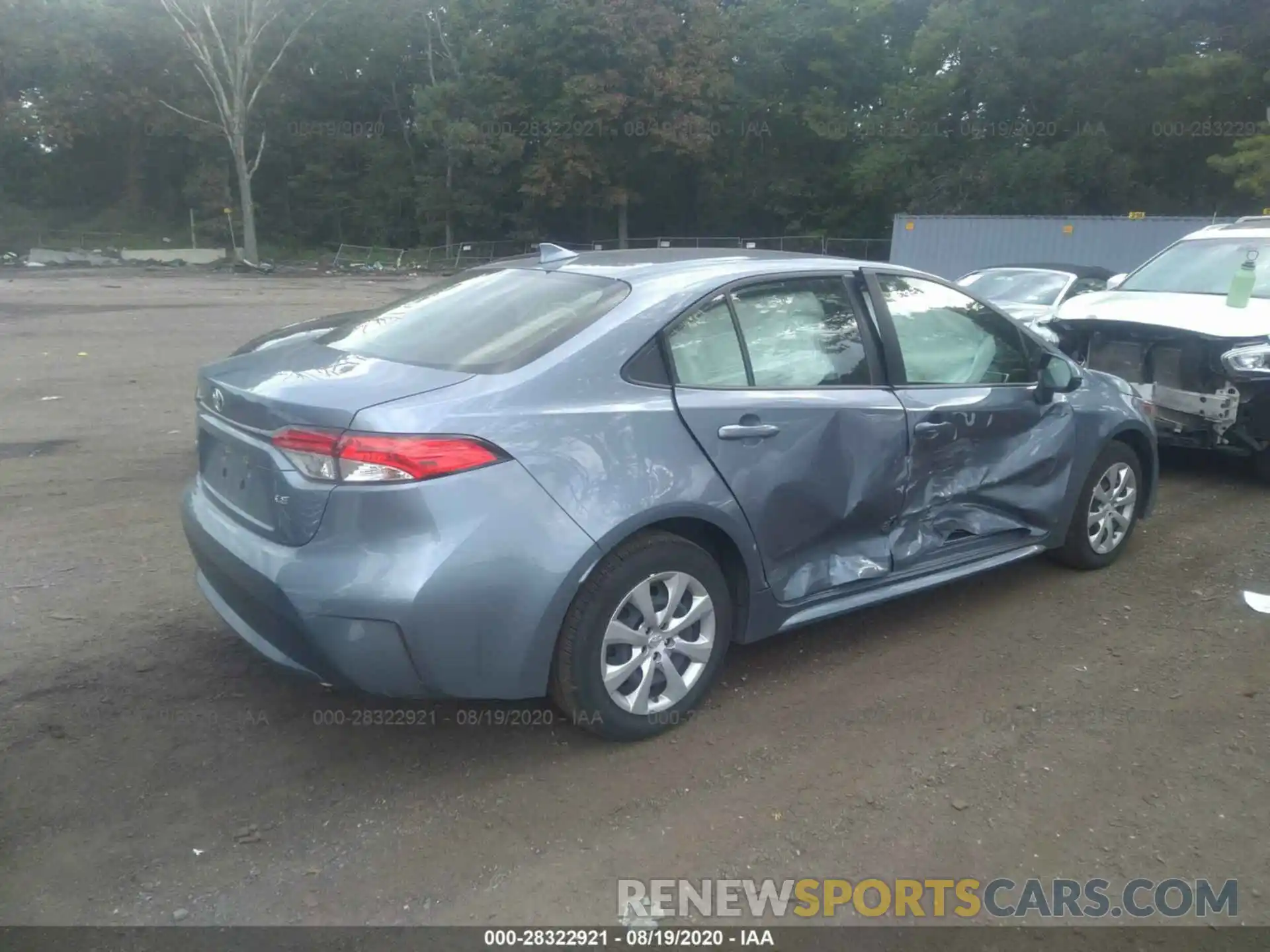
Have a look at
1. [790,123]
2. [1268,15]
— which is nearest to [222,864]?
[1268,15]

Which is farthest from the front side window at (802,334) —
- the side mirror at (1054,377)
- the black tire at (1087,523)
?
the black tire at (1087,523)

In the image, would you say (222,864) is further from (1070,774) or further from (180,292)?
(180,292)

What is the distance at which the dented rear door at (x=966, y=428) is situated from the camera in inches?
181

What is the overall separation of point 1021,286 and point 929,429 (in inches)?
360

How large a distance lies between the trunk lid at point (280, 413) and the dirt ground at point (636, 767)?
2.83ft

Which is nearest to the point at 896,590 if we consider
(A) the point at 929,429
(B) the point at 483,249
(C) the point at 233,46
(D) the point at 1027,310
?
(A) the point at 929,429

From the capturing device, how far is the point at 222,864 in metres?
3.16

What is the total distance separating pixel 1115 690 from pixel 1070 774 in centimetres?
78

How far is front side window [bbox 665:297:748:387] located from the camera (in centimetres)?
393

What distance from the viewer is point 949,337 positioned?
490 centimetres

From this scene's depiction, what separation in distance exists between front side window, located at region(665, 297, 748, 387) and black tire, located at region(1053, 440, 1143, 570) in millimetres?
2325

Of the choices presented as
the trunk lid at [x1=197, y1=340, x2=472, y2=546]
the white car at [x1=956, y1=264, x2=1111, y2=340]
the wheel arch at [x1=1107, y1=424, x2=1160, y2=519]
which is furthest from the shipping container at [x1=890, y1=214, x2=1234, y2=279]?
the trunk lid at [x1=197, y1=340, x2=472, y2=546]

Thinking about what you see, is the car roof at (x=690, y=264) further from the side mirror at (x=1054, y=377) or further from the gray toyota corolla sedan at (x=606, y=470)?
the side mirror at (x=1054, y=377)

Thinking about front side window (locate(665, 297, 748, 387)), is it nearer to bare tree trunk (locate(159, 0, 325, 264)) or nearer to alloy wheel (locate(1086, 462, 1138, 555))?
alloy wheel (locate(1086, 462, 1138, 555))
